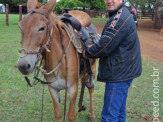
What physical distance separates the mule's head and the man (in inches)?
26.3

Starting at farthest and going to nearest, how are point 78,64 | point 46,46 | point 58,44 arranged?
point 78,64, point 58,44, point 46,46

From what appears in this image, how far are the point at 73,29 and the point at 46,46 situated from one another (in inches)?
38.2

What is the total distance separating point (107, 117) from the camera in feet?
10.8

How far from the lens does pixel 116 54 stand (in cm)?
312

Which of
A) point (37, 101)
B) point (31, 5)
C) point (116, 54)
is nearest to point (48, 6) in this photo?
point (31, 5)

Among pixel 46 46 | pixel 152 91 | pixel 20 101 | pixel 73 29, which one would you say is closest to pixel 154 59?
pixel 152 91

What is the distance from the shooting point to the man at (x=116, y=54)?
303 centimetres

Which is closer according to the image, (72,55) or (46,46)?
(46,46)

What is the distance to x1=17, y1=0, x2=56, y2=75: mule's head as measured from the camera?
9.46ft

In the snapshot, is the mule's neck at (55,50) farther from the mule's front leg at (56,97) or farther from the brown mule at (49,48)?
the mule's front leg at (56,97)

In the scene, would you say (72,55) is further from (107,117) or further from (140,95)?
(140,95)

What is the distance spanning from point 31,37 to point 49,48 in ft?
1.89

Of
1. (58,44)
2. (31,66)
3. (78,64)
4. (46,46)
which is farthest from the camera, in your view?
(78,64)

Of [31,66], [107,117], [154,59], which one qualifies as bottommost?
[154,59]
